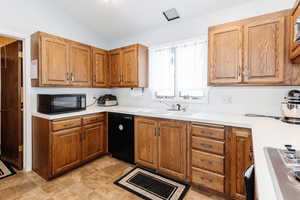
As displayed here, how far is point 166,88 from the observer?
287cm

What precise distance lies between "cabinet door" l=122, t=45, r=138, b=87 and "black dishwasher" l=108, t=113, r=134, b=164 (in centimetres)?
69

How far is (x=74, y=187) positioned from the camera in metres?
1.99

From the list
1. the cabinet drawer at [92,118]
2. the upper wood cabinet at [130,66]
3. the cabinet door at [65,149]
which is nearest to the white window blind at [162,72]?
the upper wood cabinet at [130,66]

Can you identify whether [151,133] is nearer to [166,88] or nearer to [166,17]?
[166,88]

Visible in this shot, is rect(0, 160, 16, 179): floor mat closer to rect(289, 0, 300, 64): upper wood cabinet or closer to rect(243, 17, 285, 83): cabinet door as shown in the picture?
rect(243, 17, 285, 83): cabinet door

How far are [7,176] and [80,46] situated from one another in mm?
2349

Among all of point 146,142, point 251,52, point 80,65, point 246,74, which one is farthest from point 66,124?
point 251,52

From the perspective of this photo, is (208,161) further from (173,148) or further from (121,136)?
(121,136)

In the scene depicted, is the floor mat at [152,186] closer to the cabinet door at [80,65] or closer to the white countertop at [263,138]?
the white countertop at [263,138]

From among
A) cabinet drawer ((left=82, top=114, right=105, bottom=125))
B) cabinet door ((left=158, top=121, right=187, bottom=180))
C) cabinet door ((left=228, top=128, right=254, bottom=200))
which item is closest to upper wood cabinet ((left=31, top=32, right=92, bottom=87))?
cabinet drawer ((left=82, top=114, right=105, bottom=125))

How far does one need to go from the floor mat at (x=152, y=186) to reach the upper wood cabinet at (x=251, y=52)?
1502mm

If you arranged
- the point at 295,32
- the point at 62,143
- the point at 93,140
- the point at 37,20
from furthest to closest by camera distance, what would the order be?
the point at 93,140 < the point at 37,20 < the point at 62,143 < the point at 295,32

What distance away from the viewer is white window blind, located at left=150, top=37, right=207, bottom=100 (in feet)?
8.15

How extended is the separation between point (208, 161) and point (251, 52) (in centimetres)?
142
